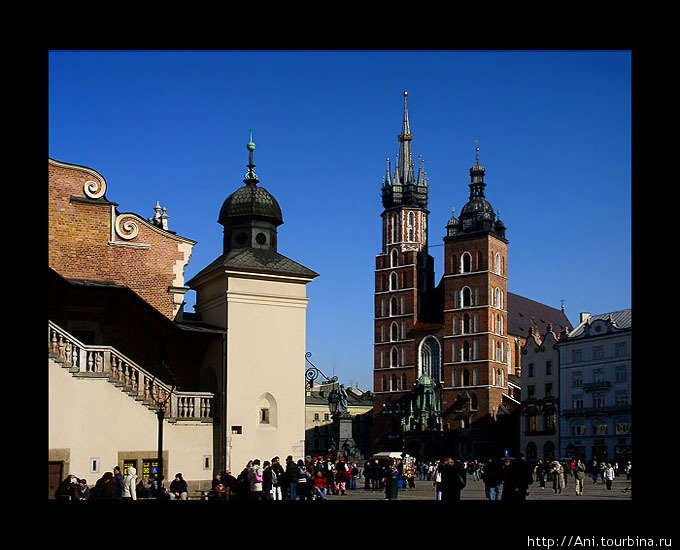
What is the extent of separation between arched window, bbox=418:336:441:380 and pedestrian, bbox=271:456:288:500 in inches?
2801

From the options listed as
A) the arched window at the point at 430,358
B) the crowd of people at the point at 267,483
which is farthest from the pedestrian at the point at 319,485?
the arched window at the point at 430,358

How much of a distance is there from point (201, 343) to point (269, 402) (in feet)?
7.17

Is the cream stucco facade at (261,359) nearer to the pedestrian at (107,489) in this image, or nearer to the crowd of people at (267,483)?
the crowd of people at (267,483)

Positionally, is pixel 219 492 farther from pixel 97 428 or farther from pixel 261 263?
pixel 261 263

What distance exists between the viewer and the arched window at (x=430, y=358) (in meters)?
90.2

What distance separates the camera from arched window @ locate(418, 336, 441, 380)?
9025cm

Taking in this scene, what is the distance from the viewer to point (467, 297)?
290 feet

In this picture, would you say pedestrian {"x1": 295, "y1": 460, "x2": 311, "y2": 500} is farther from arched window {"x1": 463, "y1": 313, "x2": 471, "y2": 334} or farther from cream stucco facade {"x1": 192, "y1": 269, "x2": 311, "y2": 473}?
arched window {"x1": 463, "y1": 313, "x2": 471, "y2": 334}

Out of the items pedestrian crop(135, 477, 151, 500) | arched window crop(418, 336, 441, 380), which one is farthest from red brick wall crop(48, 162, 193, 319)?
arched window crop(418, 336, 441, 380)

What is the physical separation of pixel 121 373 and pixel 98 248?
3566 millimetres

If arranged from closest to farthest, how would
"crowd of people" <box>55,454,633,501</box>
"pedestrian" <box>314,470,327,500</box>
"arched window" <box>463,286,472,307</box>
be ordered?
"crowd of people" <box>55,454,633,501</box> < "pedestrian" <box>314,470,327,500</box> < "arched window" <box>463,286,472,307</box>

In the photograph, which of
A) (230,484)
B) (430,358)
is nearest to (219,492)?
(230,484)
